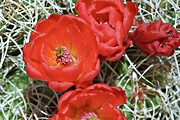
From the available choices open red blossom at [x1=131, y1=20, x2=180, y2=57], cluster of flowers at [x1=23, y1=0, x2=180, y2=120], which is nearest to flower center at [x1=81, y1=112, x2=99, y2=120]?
cluster of flowers at [x1=23, y1=0, x2=180, y2=120]

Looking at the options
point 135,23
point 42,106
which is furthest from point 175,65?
point 42,106

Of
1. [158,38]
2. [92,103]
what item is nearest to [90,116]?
[92,103]

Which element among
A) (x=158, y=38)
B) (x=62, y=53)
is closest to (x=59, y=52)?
(x=62, y=53)

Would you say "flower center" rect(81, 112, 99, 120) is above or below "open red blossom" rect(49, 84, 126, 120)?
below

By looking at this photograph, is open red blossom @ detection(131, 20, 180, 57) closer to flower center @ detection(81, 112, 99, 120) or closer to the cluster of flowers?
the cluster of flowers

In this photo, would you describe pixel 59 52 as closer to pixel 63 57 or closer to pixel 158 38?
pixel 63 57

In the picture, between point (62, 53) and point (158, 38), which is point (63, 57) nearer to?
point (62, 53)

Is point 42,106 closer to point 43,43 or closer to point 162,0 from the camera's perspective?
point 43,43
